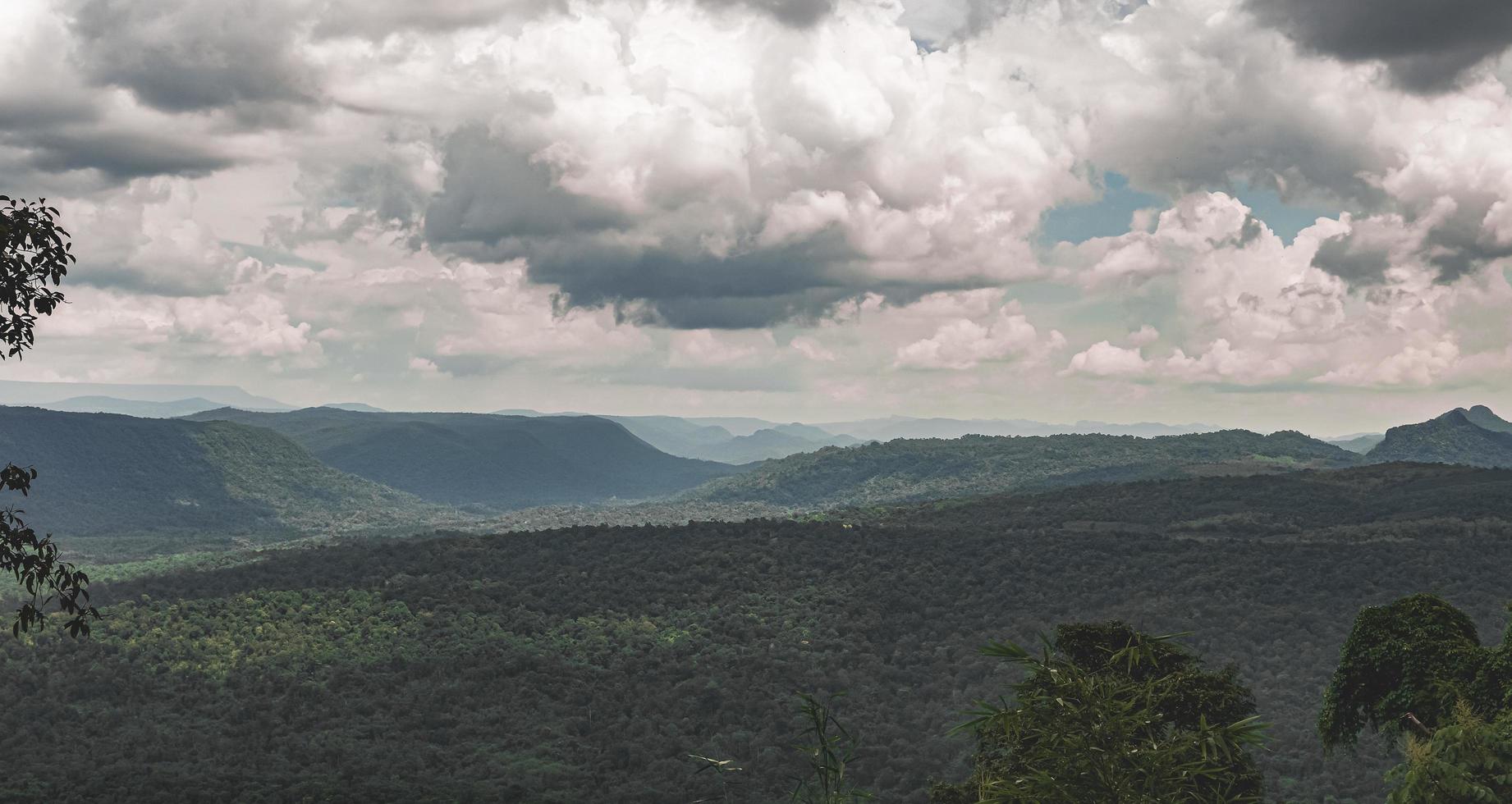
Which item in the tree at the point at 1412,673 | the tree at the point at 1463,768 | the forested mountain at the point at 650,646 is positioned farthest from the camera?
the forested mountain at the point at 650,646

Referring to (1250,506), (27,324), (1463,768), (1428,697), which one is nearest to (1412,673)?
(1428,697)

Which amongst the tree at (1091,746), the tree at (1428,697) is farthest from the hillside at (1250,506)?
the tree at (1091,746)

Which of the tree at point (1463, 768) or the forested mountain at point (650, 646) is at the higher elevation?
the tree at point (1463, 768)

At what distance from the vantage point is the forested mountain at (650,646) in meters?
77.9

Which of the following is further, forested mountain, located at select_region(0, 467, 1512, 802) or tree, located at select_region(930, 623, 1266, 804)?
forested mountain, located at select_region(0, 467, 1512, 802)

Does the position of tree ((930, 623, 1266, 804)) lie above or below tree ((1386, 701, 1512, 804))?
above

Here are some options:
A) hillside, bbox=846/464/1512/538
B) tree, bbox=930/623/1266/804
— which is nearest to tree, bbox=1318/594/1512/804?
tree, bbox=930/623/1266/804

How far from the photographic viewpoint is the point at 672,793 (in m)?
74.1

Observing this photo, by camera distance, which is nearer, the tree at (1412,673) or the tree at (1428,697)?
the tree at (1428,697)

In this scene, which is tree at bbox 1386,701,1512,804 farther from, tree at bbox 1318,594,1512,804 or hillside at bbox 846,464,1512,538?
hillside at bbox 846,464,1512,538

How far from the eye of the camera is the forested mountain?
256 ft

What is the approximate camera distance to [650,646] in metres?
108

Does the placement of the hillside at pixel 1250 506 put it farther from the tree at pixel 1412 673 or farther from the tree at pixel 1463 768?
the tree at pixel 1463 768

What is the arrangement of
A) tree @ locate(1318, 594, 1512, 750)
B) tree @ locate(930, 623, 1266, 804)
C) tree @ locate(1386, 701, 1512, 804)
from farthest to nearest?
tree @ locate(1318, 594, 1512, 750), tree @ locate(1386, 701, 1512, 804), tree @ locate(930, 623, 1266, 804)
